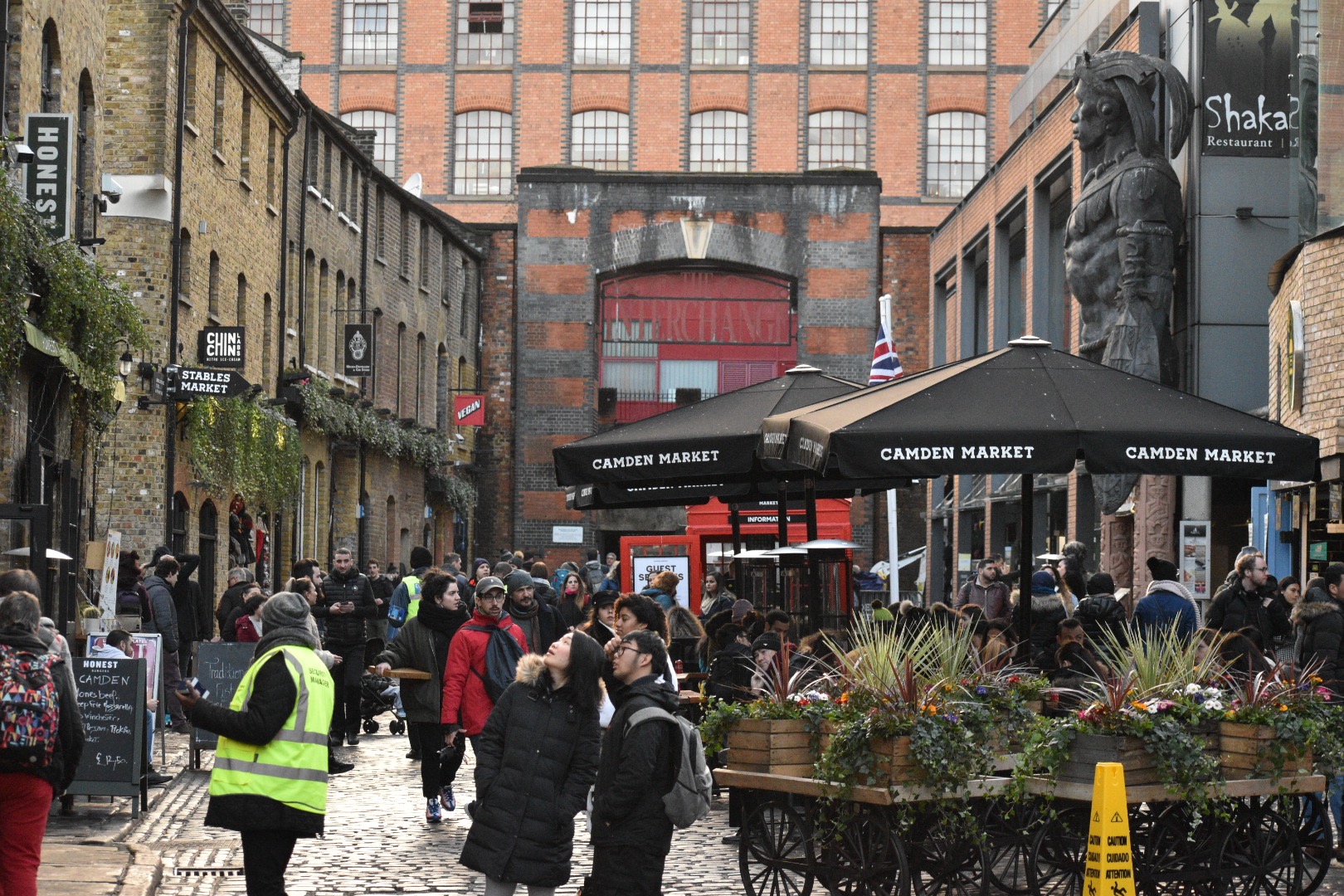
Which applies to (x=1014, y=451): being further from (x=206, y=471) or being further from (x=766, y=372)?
(x=766, y=372)

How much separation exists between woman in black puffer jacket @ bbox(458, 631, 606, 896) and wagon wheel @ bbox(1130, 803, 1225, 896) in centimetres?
267

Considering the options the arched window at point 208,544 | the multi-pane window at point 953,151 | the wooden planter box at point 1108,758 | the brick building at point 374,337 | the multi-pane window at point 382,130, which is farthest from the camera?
the multi-pane window at point 382,130

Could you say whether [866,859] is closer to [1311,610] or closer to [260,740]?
[260,740]

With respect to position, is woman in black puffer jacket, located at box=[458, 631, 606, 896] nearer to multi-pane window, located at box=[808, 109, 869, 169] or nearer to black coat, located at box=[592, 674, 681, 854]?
black coat, located at box=[592, 674, 681, 854]

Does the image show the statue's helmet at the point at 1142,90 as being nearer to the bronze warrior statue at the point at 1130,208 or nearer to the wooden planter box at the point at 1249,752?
the bronze warrior statue at the point at 1130,208

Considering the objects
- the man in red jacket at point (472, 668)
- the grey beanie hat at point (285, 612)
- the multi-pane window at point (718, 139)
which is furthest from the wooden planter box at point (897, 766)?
the multi-pane window at point (718, 139)

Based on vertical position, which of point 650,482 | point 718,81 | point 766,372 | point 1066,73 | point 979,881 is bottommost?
point 979,881

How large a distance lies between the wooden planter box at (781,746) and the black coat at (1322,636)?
13.3 feet

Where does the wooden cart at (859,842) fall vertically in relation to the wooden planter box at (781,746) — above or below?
below

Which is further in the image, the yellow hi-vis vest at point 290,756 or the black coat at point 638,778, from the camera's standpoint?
the yellow hi-vis vest at point 290,756

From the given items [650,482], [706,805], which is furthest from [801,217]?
[706,805]

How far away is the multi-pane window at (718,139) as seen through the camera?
56344mm

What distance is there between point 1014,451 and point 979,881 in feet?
7.71

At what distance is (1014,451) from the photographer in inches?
387
